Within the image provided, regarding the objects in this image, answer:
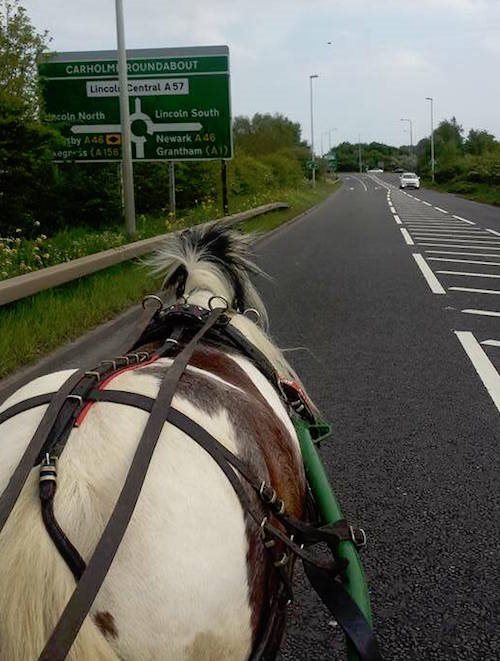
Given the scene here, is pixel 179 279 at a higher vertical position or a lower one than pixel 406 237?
higher

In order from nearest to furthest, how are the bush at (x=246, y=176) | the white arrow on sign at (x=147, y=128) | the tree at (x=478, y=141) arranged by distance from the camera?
the white arrow on sign at (x=147, y=128), the bush at (x=246, y=176), the tree at (x=478, y=141)

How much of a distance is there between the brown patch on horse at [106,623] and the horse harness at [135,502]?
2.1 inches

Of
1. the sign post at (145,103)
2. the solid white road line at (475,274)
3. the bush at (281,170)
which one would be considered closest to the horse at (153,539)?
the solid white road line at (475,274)

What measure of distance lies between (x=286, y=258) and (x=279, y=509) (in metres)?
13.3

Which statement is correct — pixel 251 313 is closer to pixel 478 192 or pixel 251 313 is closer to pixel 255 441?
pixel 255 441

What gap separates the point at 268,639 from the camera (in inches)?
65.3

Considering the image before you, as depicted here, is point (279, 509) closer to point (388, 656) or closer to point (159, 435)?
point (159, 435)

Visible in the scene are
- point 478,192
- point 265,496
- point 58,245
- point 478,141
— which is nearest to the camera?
point 265,496

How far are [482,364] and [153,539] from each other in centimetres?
559

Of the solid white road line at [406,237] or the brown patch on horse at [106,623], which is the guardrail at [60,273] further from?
the solid white road line at [406,237]

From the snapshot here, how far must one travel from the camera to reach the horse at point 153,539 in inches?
52.4

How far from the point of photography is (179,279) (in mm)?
A: 3168

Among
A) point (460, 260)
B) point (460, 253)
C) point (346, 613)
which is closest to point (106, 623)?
point (346, 613)

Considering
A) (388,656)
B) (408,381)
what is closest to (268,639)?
(388,656)
